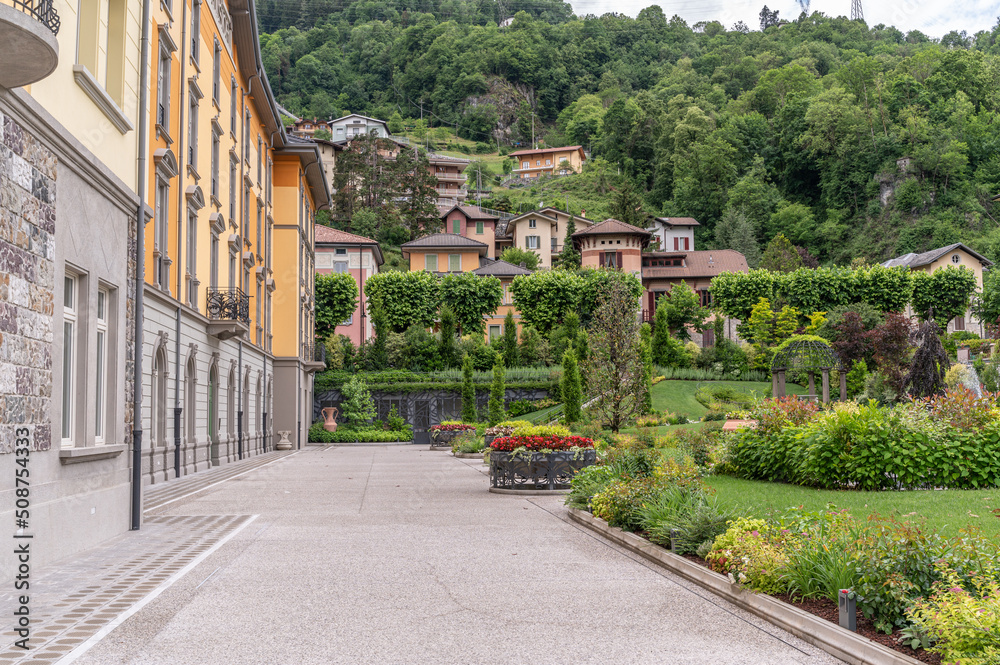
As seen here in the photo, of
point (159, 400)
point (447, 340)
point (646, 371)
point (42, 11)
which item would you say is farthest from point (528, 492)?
point (447, 340)

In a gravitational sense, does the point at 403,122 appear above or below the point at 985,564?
above

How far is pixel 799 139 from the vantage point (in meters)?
94.8

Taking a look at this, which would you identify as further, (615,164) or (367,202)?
(615,164)

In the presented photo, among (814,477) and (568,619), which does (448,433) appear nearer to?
(814,477)

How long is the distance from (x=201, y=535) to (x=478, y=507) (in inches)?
195

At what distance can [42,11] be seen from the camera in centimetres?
805

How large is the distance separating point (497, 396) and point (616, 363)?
17.0m

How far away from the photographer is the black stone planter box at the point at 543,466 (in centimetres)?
1720

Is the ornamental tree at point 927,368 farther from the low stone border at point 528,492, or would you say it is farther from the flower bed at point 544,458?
the low stone border at point 528,492

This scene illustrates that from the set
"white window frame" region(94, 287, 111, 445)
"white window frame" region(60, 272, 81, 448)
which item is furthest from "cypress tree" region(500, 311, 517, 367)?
"white window frame" region(60, 272, 81, 448)

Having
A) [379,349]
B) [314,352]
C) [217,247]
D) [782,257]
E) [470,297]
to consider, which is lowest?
[314,352]

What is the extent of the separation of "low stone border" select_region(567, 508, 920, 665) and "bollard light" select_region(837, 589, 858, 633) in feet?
0.18

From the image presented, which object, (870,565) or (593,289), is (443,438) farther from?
(870,565)

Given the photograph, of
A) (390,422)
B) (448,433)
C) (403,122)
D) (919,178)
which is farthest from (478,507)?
(403,122)
